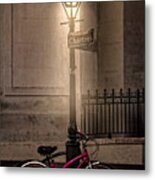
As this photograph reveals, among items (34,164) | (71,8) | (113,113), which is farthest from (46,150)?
(71,8)

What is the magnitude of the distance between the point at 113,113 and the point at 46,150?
1.32 ft

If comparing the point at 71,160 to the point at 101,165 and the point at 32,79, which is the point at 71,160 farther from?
the point at 32,79

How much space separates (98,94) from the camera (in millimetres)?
2641

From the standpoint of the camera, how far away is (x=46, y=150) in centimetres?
270

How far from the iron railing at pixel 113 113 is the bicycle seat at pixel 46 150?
0.20m

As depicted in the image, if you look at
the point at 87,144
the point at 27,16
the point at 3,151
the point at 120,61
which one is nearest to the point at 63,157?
the point at 87,144

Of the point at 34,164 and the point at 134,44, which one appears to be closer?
the point at 134,44

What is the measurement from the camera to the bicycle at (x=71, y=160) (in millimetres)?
2652

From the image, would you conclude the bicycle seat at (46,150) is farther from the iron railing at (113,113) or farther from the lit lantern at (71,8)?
the lit lantern at (71,8)

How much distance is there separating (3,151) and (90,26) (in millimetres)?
802

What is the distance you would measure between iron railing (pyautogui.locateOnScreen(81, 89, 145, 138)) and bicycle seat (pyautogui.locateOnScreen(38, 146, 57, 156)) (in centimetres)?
20

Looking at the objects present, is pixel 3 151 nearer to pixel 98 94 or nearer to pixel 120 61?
pixel 98 94

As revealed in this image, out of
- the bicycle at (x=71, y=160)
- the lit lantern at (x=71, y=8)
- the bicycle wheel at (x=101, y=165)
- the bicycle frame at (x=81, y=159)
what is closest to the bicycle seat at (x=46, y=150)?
the bicycle at (x=71, y=160)

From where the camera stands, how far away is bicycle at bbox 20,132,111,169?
2.65 metres
